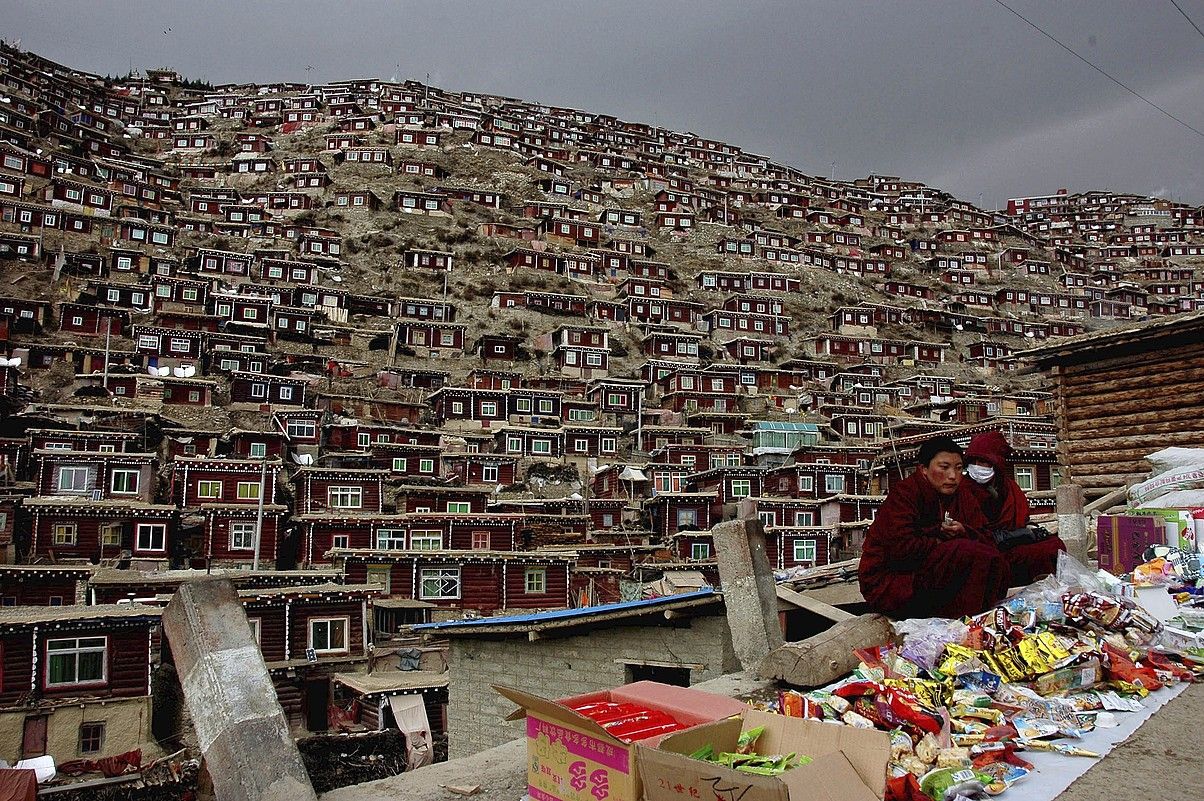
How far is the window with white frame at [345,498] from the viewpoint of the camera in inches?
1439

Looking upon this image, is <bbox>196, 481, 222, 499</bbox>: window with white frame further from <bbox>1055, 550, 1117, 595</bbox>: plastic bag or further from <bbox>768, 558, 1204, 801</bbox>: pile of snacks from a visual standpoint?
<bbox>1055, 550, 1117, 595</bbox>: plastic bag

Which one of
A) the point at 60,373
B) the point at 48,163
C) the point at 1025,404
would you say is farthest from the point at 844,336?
the point at 48,163

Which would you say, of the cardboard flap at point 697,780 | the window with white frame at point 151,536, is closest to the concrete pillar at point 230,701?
the cardboard flap at point 697,780

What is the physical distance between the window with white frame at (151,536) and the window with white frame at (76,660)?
11912mm

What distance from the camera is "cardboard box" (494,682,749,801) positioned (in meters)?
3.12

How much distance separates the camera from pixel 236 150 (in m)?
98.7

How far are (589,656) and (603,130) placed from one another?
4801 inches

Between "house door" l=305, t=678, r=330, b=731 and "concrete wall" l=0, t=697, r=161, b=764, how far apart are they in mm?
4262

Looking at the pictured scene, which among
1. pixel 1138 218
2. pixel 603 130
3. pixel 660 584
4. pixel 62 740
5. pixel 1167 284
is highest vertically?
pixel 603 130

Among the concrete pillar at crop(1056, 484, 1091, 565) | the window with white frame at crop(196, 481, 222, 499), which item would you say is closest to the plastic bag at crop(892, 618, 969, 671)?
the concrete pillar at crop(1056, 484, 1091, 565)

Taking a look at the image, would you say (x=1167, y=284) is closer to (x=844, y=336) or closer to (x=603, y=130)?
(x=844, y=336)

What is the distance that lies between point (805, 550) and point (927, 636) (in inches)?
1258

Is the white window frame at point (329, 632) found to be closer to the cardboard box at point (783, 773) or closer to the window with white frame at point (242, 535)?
the window with white frame at point (242, 535)

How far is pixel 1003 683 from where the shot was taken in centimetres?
517
